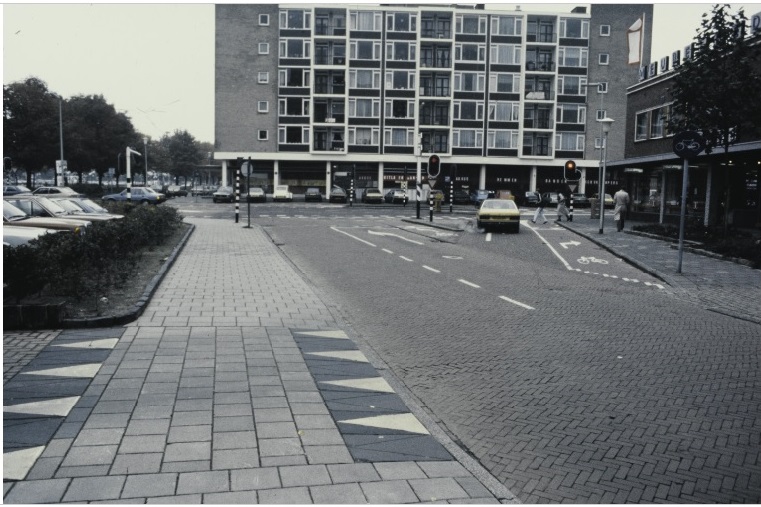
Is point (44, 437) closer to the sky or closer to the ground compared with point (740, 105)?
closer to the ground

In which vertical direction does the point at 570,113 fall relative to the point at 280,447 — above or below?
above

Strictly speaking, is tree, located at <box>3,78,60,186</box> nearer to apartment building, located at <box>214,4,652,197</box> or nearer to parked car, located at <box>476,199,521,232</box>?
apartment building, located at <box>214,4,652,197</box>

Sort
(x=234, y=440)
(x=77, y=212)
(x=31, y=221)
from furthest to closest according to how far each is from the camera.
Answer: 1. (x=77, y=212)
2. (x=31, y=221)
3. (x=234, y=440)

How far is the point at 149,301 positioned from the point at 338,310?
290cm

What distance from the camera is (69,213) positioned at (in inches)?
803

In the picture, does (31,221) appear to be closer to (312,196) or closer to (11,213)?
(11,213)

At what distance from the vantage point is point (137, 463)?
459 cm

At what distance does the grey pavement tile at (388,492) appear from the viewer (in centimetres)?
418

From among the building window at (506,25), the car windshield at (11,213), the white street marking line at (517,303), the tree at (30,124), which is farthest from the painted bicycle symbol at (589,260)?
the building window at (506,25)

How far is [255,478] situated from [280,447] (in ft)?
1.79

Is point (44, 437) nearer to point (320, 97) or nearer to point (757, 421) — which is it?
point (757, 421)

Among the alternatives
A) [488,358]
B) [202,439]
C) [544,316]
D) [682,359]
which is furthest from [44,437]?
[544,316]

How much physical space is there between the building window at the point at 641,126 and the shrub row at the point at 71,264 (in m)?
28.1

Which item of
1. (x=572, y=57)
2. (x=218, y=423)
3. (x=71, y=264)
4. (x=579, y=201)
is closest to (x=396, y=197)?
(x=579, y=201)
